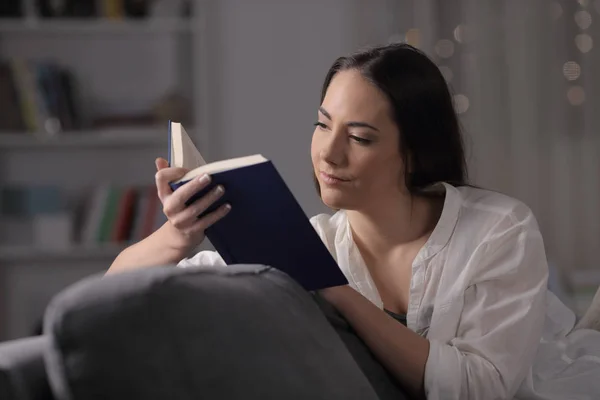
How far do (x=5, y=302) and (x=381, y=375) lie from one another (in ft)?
10.6

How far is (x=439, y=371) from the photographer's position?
1278 millimetres

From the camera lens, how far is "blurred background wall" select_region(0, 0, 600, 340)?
4055 millimetres

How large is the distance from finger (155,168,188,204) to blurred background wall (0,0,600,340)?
270 cm

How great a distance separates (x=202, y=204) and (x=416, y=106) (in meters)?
0.49

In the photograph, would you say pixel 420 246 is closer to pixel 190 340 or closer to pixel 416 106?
pixel 416 106

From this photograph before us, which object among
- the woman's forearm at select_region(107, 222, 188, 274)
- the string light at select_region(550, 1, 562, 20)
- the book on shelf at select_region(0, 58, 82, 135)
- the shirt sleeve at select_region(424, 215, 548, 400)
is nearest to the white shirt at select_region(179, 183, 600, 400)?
the shirt sleeve at select_region(424, 215, 548, 400)

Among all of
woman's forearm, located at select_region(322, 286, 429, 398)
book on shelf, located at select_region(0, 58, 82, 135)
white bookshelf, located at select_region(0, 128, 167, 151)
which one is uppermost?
woman's forearm, located at select_region(322, 286, 429, 398)

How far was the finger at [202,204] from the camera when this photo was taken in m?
1.19

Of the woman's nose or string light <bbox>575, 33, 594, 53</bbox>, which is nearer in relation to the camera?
the woman's nose

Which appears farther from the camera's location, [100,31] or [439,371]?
[100,31]

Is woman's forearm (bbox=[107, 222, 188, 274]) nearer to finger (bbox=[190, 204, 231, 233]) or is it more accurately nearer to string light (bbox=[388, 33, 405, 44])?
finger (bbox=[190, 204, 231, 233])

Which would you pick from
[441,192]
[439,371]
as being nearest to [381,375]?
[439,371]

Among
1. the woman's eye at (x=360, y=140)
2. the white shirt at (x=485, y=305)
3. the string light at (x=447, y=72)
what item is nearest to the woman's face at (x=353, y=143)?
the woman's eye at (x=360, y=140)

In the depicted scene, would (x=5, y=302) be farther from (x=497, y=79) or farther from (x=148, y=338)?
(x=148, y=338)
